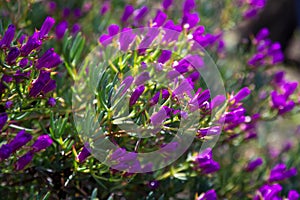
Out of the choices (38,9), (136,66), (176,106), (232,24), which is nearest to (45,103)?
(136,66)

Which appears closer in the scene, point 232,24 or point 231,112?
point 231,112

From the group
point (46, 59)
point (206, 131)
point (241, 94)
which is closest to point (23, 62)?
point (46, 59)

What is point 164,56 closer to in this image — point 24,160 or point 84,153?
point 84,153

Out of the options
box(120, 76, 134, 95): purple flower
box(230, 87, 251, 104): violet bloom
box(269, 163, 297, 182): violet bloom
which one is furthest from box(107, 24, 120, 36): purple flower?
box(269, 163, 297, 182): violet bloom

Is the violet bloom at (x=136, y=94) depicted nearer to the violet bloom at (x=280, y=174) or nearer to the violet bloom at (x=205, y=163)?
the violet bloom at (x=205, y=163)

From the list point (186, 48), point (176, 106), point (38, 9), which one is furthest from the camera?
point (38, 9)

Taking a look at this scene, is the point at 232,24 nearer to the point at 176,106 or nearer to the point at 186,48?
the point at 186,48

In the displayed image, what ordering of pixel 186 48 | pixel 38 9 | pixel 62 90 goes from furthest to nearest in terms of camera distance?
pixel 38 9 → pixel 62 90 → pixel 186 48
